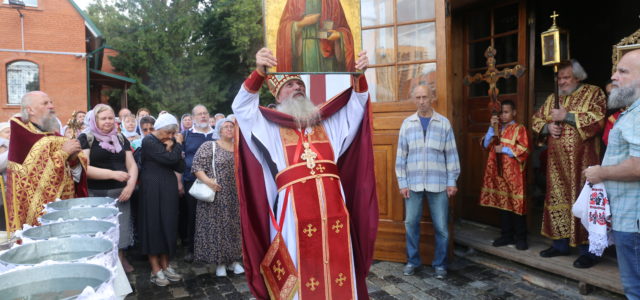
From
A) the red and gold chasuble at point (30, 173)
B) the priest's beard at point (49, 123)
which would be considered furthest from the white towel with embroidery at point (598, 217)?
the priest's beard at point (49, 123)

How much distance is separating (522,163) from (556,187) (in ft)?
1.60

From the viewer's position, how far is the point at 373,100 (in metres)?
4.89

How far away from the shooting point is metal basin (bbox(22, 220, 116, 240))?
1.85m

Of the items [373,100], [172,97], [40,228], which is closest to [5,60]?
[172,97]

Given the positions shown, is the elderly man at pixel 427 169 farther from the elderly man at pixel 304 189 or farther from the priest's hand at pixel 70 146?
the priest's hand at pixel 70 146

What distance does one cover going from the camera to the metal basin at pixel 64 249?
1597mm

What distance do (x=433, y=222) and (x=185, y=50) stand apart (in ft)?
73.5

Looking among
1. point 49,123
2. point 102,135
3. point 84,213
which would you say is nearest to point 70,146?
point 49,123

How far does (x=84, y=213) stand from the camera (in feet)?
7.40

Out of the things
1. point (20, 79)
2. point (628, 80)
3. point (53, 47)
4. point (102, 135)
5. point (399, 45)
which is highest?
point (53, 47)

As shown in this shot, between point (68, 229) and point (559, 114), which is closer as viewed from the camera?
point (68, 229)

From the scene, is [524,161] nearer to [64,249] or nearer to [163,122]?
[163,122]

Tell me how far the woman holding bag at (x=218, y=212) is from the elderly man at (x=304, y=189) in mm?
1870

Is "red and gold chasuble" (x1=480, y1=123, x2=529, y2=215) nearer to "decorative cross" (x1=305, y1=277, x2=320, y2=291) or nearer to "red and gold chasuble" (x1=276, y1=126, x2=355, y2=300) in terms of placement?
"red and gold chasuble" (x1=276, y1=126, x2=355, y2=300)
